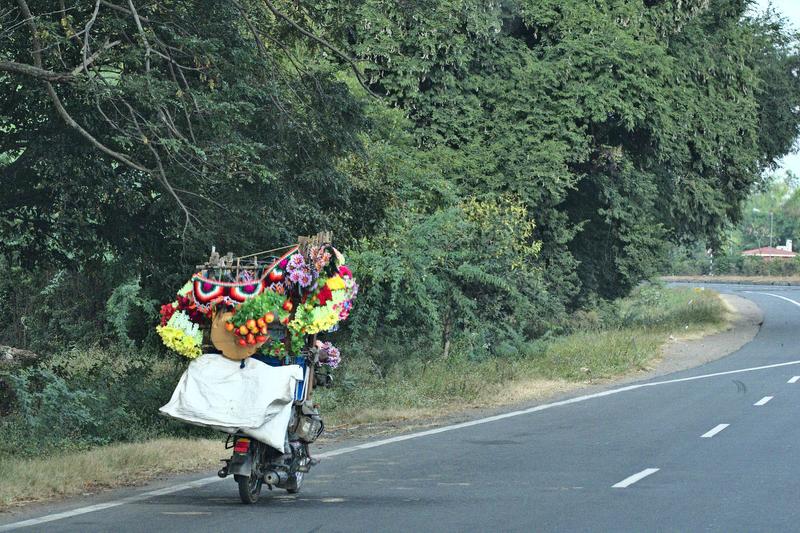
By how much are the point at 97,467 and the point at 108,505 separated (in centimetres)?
168

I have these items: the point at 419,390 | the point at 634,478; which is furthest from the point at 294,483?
the point at 419,390

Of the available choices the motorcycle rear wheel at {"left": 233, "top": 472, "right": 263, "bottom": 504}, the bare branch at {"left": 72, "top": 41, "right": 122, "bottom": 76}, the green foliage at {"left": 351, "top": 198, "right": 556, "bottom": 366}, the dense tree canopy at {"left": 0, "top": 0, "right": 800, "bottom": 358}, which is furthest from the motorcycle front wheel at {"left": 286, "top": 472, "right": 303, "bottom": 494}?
the green foliage at {"left": 351, "top": 198, "right": 556, "bottom": 366}

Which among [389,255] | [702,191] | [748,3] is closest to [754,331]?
[702,191]

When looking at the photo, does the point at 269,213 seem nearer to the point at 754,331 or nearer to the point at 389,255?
the point at 389,255

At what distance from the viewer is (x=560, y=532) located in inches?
378

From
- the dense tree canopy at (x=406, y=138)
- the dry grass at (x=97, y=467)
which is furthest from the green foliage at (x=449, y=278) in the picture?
the dry grass at (x=97, y=467)

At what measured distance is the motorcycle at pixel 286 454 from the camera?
34.4 feet

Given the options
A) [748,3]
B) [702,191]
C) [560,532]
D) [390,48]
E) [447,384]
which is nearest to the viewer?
[560,532]

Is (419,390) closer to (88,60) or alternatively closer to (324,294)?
(88,60)

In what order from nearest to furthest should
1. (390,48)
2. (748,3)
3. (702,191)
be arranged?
(390,48) → (702,191) → (748,3)

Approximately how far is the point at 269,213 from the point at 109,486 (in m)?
6.30

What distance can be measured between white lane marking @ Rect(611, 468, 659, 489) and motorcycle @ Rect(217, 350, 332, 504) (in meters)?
2.99

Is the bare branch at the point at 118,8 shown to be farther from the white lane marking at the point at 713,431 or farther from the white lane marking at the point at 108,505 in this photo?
the white lane marking at the point at 713,431

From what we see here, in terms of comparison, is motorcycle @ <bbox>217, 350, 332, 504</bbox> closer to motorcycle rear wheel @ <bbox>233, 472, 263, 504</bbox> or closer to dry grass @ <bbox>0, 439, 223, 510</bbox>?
motorcycle rear wheel @ <bbox>233, 472, 263, 504</bbox>
